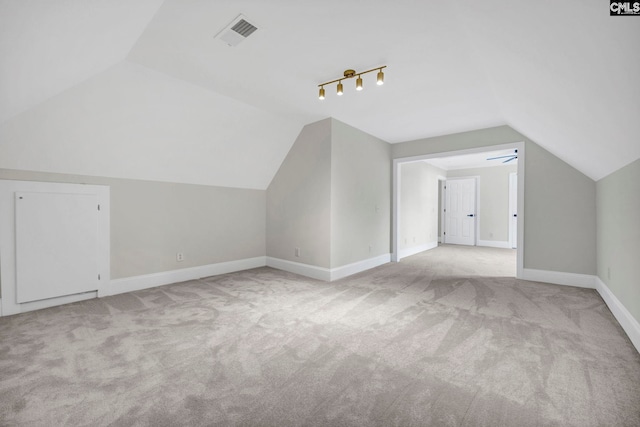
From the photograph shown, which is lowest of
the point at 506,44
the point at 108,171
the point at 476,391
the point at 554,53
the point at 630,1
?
the point at 476,391

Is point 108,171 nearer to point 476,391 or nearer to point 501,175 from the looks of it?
point 476,391

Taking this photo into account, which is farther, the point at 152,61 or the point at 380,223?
the point at 380,223

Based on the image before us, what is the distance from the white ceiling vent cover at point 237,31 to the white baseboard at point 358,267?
315cm

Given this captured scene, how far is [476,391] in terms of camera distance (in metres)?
1.69

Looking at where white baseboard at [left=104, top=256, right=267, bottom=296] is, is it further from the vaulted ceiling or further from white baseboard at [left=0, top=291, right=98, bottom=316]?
the vaulted ceiling

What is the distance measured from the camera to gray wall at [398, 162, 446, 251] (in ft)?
21.4

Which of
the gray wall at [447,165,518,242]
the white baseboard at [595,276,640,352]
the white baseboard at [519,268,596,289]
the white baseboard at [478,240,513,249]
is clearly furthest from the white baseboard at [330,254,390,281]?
the gray wall at [447,165,518,242]

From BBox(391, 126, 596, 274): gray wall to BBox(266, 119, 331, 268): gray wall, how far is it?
9.72 feet

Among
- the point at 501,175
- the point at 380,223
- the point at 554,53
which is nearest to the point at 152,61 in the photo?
the point at 554,53

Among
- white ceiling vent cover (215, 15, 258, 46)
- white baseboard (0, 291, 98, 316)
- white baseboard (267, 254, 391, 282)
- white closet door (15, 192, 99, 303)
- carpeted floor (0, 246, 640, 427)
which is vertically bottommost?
carpeted floor (0, 246, 640, 427)

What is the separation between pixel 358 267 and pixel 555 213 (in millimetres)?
3074

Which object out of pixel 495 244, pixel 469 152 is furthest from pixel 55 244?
pixel 495 244

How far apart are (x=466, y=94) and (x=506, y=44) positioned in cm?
154

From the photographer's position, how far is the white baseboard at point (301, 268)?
4.28 meters
